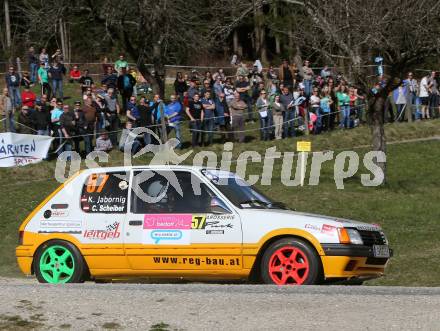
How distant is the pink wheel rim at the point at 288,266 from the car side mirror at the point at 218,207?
76 cm

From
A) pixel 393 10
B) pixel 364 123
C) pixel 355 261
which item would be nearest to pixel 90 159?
pixel 393 10

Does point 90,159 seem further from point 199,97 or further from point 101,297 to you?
point 101,297

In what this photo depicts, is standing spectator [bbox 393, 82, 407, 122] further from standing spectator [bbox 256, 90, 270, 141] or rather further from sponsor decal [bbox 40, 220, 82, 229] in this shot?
sponsor decal [bbox 40, 220, 82, 229]

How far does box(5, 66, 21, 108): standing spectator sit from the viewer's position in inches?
1143

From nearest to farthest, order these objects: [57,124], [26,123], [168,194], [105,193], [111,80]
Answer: [168,194], [105,193], [26,123], [57,124], [111,80]

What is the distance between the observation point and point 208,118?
2486 cm

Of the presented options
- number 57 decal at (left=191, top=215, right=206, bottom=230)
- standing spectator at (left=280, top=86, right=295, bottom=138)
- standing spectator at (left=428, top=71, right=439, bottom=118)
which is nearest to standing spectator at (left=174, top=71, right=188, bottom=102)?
standing spectator at (left=280, top=86, right=295, bottom=138)

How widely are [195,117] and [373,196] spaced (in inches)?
240

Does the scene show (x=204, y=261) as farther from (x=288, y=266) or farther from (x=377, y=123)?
(x=377, y=123)

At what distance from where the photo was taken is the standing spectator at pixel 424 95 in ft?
94.6

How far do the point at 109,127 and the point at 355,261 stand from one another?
599 inches

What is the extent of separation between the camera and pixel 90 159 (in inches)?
869

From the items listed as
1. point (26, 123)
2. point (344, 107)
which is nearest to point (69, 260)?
point (26, 123)

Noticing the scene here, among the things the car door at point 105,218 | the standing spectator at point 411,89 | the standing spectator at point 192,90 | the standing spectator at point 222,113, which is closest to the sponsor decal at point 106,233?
the car door at point 105,218
